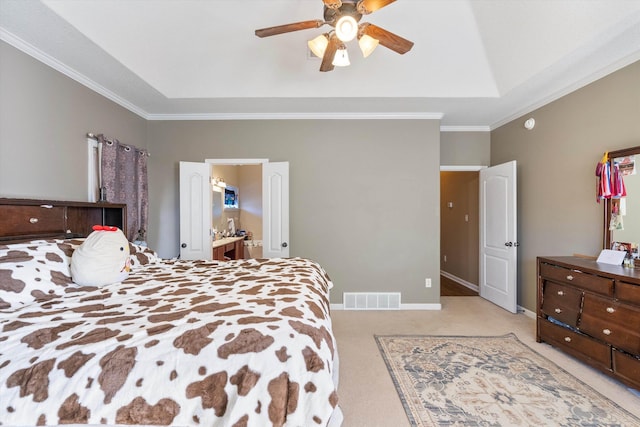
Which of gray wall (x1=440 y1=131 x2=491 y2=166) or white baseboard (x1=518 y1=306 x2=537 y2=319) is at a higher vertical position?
gray wall (x1=440 y1=131 x2=491 y2=166)

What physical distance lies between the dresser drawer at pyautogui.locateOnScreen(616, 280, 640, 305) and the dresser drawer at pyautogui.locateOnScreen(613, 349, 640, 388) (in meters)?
0.39

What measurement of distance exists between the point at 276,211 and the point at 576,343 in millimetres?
3274

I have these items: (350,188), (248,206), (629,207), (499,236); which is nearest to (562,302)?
(629,207)

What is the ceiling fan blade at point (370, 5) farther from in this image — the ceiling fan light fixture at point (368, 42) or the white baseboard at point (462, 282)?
the white baseboard at point (462, 282)

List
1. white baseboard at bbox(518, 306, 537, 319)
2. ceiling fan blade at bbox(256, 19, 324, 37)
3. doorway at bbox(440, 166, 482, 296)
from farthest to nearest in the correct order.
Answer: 1. doorway at bbox(440, 166, 482, 296)
2. white baseboard at bbox(518, 306, 537, 319)
3. ceiling fan blade at bbox(256, 19, 324, 37)

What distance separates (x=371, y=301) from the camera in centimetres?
376

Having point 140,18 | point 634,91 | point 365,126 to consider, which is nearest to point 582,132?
point 634,91

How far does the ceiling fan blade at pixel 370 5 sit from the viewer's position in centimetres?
173

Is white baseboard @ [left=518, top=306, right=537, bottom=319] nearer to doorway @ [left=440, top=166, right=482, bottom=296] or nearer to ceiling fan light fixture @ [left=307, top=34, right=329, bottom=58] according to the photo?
doorway @ [left=440, top=166, right=482, bottom=296]

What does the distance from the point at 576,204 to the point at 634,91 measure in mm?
1099

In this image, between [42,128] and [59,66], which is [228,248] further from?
[59,66]

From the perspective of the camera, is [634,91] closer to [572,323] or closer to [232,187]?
[572,323]

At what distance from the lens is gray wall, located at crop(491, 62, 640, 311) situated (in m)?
2.51

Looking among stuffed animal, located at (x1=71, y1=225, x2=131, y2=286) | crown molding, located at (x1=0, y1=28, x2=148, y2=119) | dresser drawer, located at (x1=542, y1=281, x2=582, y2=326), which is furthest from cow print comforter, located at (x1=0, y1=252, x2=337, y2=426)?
dresser drawer, located at (x1=542, y1=281, x2=582, y2=326)
